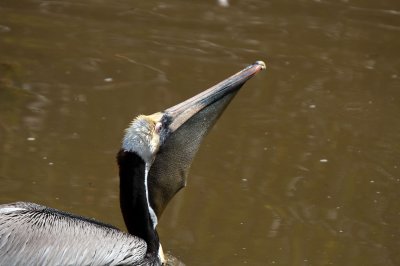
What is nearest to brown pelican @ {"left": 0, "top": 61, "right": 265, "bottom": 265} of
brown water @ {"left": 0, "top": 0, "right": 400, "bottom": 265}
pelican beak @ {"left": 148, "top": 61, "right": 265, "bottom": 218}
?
pelican beak @ {"left": 148, "top": 61, "right": 265, "bottom": 218}

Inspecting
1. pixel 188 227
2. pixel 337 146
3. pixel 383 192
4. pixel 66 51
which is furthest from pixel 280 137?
pixel 66 51

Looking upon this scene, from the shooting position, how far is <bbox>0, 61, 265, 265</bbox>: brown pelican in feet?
12.3

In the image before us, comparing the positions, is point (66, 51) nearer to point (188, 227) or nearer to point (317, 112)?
point (317, 112)

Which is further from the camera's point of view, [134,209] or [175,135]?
[175,135]

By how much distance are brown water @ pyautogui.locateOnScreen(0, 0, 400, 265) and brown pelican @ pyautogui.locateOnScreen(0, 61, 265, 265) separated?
0.57 metres

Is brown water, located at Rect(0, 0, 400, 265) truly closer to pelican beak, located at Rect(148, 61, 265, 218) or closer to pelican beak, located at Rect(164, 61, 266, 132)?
pelican beak, located at Rect(148, 61, 265, 218)

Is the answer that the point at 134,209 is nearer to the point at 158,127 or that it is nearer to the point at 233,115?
the point at 158,127

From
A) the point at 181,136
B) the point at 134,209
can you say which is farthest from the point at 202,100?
the point at 134,209

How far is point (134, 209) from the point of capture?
428 centimetres

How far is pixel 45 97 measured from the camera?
20.7 ft

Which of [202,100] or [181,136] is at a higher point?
[202,100]

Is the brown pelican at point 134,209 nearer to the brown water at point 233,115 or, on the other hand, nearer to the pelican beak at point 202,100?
the pelican beak at point 202,100

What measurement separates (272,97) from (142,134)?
2.41m

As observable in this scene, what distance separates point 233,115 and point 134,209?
2.13 meters
